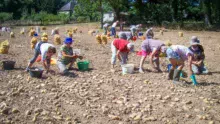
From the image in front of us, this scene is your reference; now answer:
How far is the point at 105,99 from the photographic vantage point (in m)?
7.05

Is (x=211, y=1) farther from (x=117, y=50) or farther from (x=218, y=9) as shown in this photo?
(x=117, y=50)

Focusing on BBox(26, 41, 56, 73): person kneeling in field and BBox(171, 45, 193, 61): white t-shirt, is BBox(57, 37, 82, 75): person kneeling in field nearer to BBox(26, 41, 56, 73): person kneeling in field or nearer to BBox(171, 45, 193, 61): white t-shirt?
BBox(26, 41, 56, 73): person kneeling in field

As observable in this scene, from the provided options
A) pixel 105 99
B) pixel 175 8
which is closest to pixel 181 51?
pixel 105 99

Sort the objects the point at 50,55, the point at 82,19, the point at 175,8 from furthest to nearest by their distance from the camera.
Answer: the point at 82,19, the point at 175,8, the point at 50,55

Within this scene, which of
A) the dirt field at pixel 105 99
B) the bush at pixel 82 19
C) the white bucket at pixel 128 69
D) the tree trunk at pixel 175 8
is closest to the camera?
the dirt field at pixel 105 99

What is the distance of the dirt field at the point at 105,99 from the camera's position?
19.8 feet

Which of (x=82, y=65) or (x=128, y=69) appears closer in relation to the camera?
(x=128, y=69)

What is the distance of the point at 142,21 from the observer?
43.8m

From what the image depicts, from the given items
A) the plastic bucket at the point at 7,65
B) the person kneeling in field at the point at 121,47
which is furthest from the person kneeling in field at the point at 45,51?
the person kneeling in field at the point at 121,47

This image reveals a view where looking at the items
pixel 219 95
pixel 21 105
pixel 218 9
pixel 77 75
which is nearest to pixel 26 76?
pixel 77 75

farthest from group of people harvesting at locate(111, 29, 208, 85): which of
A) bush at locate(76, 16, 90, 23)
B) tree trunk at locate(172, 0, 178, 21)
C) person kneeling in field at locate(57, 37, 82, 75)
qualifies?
bush at locate(76, 16, 90, 23)

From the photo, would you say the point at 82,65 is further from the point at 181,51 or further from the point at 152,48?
the point at 181,51

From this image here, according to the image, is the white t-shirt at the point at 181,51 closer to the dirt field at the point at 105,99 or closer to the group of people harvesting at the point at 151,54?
the group of people harvesting at the point at 151,54

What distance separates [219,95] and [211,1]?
37399mm
